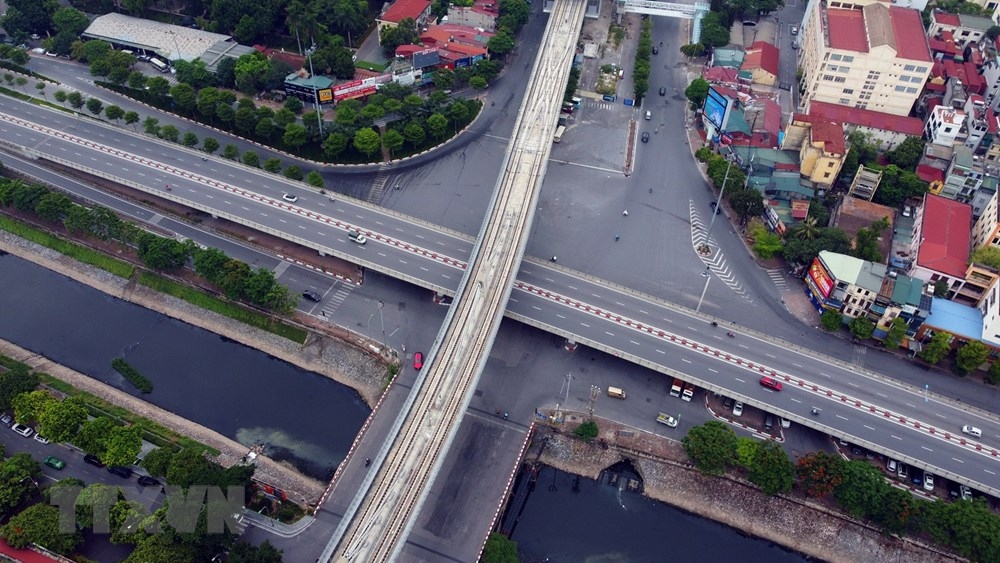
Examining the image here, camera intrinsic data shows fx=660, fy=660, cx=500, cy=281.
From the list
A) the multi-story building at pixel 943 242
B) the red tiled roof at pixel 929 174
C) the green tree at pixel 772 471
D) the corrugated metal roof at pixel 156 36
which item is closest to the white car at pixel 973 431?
the green tree at pixel 772 471

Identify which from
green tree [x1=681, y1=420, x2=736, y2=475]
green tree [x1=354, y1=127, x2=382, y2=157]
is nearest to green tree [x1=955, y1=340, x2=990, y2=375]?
green tree [x1=681, y1=420, x2=736, y2=475]

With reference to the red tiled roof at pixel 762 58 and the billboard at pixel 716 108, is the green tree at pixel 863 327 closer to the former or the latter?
the billboard at pixel 716 108

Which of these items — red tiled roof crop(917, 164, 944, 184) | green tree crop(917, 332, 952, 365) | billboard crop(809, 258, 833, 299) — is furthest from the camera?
red tiled roof crop(917, 164, 944, 184)

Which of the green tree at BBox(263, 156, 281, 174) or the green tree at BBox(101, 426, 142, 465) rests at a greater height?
the green tree at BBox(263, 156, 281, 174)

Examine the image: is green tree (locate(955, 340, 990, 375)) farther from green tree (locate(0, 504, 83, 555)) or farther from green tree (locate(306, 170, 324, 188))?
green tree (locate(0, 504, 83, 555))

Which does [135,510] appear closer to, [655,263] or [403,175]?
[403,175]

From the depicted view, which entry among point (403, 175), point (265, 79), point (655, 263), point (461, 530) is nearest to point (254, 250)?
point (403, 175)

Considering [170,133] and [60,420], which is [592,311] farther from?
[170,133]

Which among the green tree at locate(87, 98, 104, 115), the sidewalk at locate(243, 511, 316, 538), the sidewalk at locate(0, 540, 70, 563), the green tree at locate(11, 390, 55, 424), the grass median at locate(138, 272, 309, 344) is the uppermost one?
the green tree at locate(87, 98, 104, 115)
